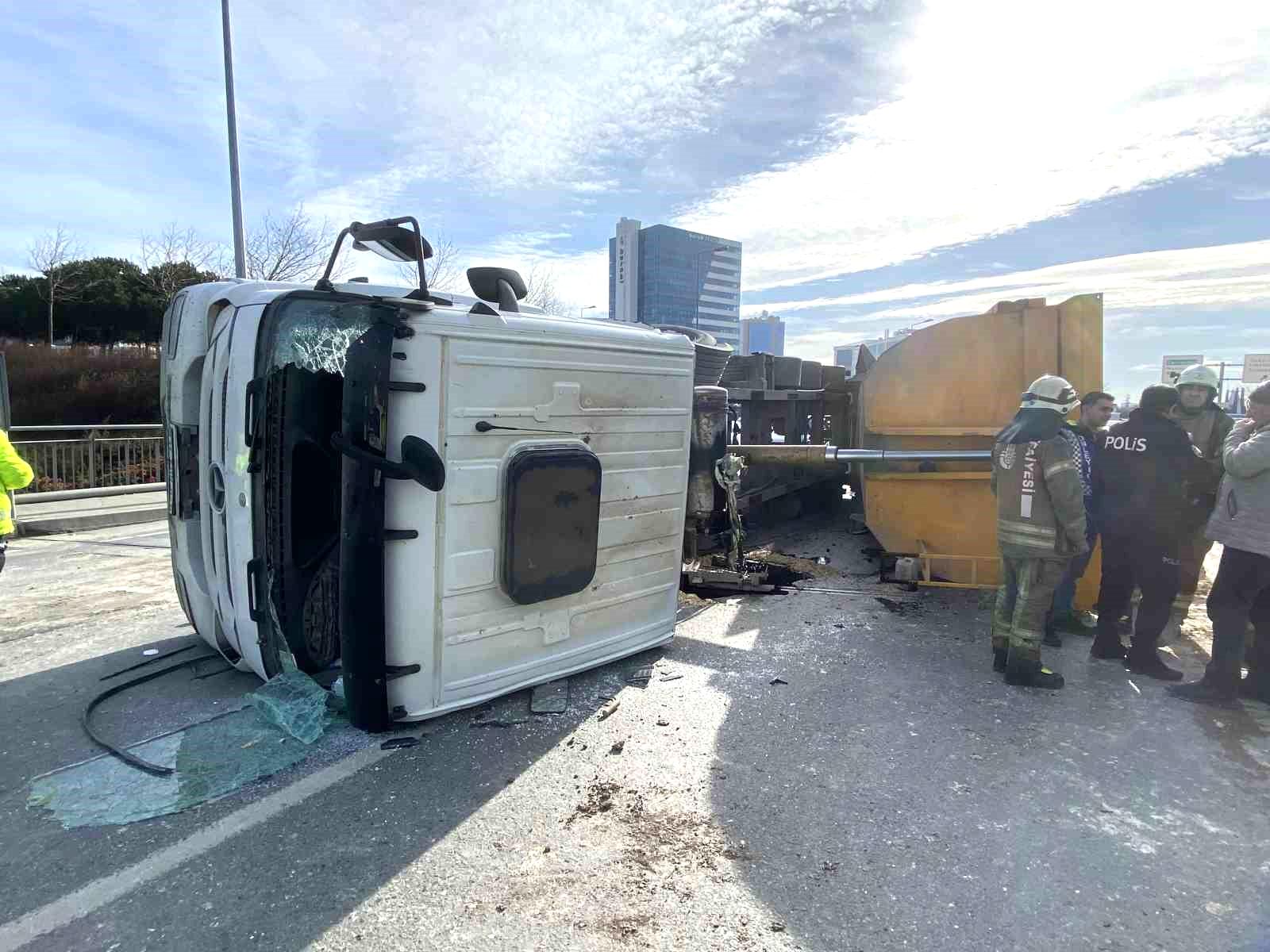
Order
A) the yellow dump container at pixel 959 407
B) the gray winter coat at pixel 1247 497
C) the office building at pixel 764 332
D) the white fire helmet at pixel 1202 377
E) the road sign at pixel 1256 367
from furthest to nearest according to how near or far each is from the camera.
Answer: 1. the office building at pixel 764 332
2. the road sign at pixel 1256 367
3. the yellow dump container at pixel 959 407
4. the white fire helmet at pixel 1202 377
5. the gray winter coat at pixel 1247 497

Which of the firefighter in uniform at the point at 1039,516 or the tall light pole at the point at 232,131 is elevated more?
the tall light pole at the point at 232,131

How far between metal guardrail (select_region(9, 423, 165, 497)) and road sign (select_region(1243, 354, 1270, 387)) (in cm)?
1896

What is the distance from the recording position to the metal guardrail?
10.3 m

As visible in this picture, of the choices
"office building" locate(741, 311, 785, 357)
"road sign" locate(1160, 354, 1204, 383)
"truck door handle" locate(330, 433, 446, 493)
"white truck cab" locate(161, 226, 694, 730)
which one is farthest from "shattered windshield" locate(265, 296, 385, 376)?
"office building" locate(741, 311, 785, 357)

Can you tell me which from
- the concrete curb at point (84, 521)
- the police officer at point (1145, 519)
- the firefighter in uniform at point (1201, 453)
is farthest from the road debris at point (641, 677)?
the concrete curb at point (84, 521)

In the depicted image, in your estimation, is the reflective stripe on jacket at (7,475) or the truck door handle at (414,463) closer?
the truck door handle at (414,463)

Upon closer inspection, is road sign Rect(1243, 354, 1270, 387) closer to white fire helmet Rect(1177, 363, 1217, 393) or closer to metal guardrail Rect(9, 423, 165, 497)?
white fire helmet Rect(1177, 363, 1217, 393)

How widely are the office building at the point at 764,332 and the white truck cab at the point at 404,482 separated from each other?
38208 mm

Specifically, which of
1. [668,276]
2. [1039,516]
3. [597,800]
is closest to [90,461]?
[597,800]

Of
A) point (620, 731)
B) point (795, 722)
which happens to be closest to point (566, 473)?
point (620, 731)

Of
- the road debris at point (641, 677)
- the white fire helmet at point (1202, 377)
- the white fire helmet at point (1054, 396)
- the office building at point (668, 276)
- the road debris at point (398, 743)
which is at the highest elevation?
the office building at point (668, 276)

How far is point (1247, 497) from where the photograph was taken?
380 cm

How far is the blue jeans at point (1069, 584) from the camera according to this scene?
4949 millimetres

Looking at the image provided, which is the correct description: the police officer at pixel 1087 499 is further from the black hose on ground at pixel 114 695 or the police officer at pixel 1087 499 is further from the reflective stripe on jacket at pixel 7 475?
the reflective stripe on jacket at pixel 7 475
